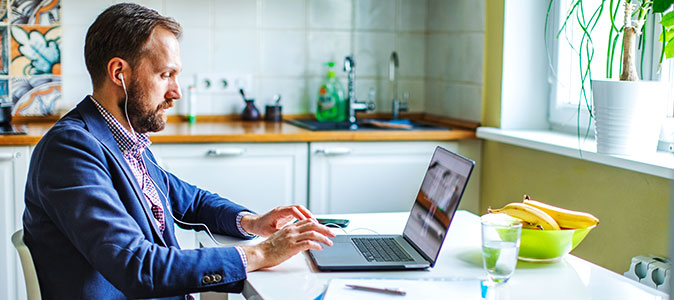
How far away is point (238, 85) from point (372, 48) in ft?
2.25

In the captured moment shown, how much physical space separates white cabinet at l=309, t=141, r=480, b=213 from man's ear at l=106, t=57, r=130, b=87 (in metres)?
1.48

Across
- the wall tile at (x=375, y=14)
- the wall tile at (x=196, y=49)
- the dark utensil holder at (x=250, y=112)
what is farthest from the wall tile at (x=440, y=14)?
the wall tile at (x=196, y=49)

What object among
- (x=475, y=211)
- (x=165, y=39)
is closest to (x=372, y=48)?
(x=475, y=211)

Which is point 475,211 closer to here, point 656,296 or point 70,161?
point 656,296

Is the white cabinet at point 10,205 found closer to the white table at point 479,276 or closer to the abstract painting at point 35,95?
the abstract painting at point 35,95

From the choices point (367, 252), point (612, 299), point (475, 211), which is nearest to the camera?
point (612, 299)

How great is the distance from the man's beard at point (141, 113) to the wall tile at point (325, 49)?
2026 millimetres

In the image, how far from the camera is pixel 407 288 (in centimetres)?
136

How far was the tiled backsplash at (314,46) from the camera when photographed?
3316 millimetres

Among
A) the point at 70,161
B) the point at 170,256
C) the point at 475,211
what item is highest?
the point at 70,161

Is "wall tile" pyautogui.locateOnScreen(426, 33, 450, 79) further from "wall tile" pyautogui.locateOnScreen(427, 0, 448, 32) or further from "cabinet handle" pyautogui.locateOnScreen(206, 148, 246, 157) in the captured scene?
"cabinet handle" pyautogui.locateOnScreen(206, 148, 246, 157)

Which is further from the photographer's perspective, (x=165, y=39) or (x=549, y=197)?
(x=549, y=197)

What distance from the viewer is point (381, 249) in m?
1.63

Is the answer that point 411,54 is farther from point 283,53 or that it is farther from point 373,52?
point 283,53
